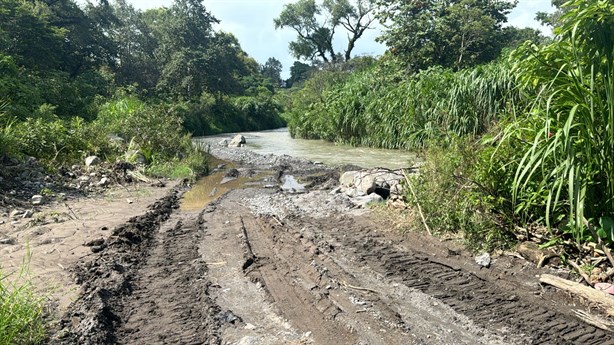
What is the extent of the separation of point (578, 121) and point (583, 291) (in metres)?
1.49

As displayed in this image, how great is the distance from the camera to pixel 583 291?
12.2 ft

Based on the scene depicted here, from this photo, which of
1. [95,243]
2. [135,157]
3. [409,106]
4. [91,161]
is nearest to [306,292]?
[95,243]

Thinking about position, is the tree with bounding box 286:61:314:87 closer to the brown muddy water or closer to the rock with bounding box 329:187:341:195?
the brown muddy water

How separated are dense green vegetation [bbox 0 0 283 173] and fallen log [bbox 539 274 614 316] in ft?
34.1

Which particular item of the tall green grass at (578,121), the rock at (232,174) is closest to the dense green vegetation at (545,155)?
the tall green grass at (578,121)

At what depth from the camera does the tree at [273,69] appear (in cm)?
9675

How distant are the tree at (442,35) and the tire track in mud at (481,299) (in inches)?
684

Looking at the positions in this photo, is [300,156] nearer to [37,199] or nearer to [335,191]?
[335,191]

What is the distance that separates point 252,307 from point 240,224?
3179 millimetres

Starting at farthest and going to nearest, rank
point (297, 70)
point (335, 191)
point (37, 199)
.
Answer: point (297, 70)
point (335, 191)
point (37, 199)

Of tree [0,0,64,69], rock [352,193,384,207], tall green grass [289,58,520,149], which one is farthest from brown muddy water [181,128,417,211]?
tree [0,0,64,69]

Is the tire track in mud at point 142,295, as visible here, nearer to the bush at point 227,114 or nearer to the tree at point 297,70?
the bush at point 227,114

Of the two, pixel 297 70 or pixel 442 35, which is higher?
pixel 297 70

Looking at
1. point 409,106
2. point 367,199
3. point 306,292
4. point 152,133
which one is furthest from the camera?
point 409,106
